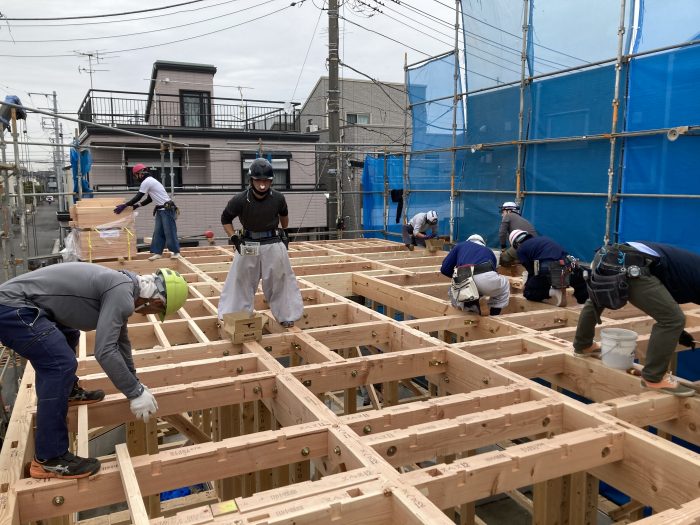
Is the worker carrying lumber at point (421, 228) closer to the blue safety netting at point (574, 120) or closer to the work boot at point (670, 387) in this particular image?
the blue safety netting at point (574, 120)

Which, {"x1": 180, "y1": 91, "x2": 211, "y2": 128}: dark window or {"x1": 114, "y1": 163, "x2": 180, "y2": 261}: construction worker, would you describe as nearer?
{"x1": 114, "y1": 163, "x2": 180, "y2": 261}: construction worker

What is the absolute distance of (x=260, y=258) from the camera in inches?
198

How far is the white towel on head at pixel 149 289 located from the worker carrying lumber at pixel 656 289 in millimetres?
2678

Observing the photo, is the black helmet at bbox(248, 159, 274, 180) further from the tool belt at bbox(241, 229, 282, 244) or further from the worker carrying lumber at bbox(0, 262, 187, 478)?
the worker carrying lumber at bbox(0, 262, 187, 478)

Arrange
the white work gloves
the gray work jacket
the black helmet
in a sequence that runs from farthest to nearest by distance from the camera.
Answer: the black helmet
the white work gloves
the gray work jacket

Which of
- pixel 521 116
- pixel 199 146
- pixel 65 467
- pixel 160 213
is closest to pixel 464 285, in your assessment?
pixel 65 467

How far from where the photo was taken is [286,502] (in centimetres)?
229

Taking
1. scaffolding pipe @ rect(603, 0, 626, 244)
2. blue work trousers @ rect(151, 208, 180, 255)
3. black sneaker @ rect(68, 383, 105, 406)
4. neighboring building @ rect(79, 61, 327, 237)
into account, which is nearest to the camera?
black sneaker @ rect(68, 383, 105, 406)

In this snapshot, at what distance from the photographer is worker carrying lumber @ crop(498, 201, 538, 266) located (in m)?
6.67

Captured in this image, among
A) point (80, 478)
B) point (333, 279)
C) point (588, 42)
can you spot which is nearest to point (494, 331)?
point (333, 279)

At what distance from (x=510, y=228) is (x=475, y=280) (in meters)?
2.26

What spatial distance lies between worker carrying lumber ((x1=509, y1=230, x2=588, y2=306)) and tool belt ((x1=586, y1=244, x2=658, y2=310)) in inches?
78.4

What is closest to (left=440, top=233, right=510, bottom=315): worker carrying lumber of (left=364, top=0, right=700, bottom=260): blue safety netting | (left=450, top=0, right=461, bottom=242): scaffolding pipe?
(left=364, top=0, right=700, bottom=260): blue safety netting

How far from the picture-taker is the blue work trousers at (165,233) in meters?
8.51
